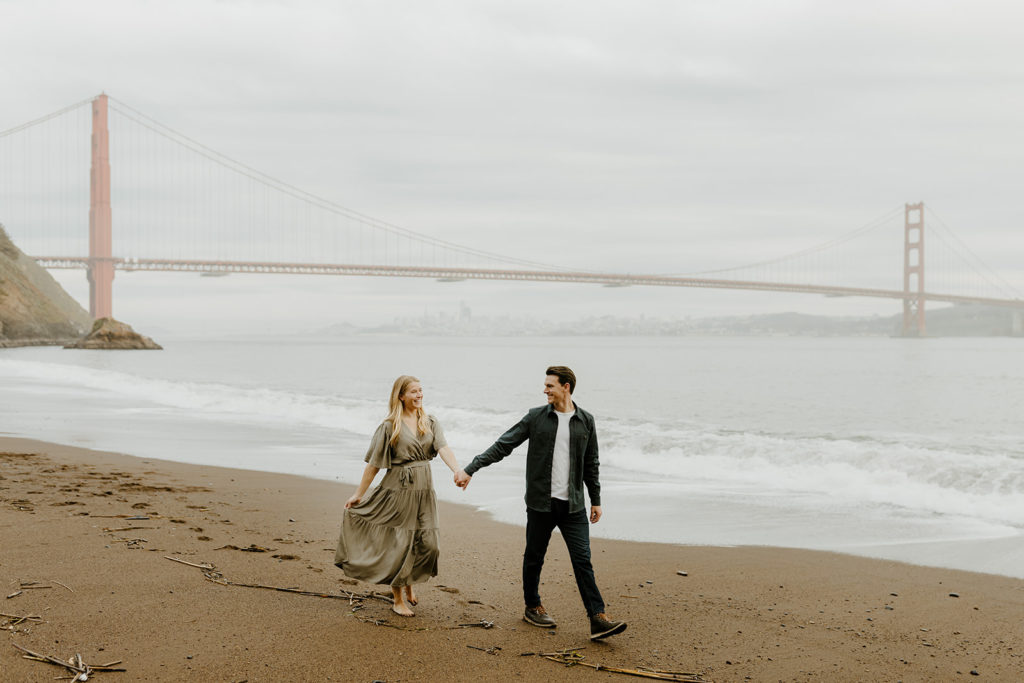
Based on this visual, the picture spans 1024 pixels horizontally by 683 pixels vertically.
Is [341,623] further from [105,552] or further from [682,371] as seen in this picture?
[682,371]

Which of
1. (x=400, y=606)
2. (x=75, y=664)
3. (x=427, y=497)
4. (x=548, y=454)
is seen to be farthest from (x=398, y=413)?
(x=75, y=664)

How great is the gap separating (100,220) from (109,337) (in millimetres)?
10847

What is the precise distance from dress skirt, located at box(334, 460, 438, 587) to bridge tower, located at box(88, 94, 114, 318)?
212 ft

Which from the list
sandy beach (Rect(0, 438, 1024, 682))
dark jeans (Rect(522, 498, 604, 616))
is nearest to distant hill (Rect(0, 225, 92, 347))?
sandy beach (Rect(0, 438, 1024, 682))

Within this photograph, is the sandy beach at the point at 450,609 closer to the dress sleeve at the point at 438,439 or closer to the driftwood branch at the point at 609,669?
the driftwood branch at the point at 609,669

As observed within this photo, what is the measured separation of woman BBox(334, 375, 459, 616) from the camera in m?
4.16

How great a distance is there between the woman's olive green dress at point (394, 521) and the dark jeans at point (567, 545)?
49 cm

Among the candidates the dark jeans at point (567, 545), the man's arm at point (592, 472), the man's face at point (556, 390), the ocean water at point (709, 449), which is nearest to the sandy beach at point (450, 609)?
the dark jeans at point (567, 545)

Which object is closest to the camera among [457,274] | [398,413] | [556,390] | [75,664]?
[75,664]

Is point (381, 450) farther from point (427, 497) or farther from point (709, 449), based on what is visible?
point (709, 449)

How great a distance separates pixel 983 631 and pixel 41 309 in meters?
72.4

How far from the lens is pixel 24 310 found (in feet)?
203

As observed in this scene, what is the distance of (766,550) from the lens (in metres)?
5.85

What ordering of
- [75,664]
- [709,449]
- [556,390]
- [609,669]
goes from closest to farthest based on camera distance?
[75,664], [609,669], [556,390], [709,449]
